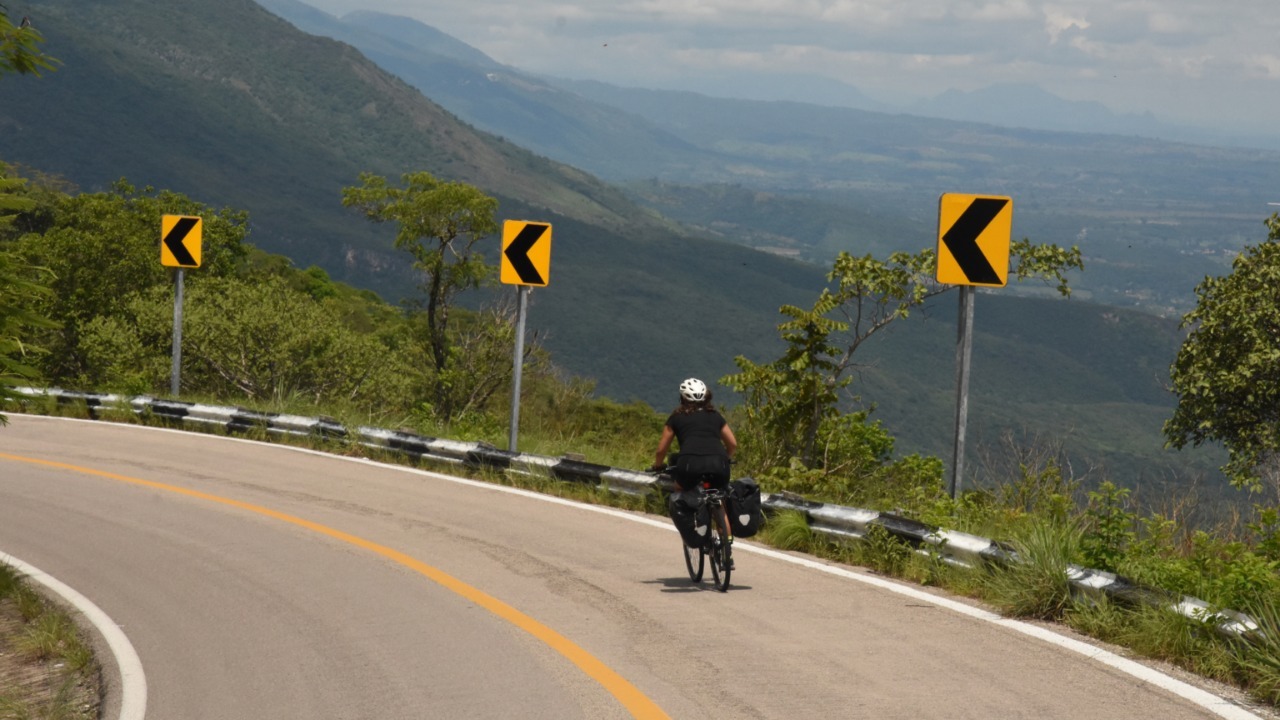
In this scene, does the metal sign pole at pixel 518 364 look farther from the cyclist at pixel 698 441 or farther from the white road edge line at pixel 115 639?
the white road edge line at pixel 115 639

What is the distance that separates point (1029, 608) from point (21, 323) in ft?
21.4

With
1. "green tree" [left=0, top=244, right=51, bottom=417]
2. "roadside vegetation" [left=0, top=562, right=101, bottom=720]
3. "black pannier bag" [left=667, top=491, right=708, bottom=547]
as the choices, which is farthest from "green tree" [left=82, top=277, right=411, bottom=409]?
"black pannier bag" [left=667, top=491, right=708, bottom=547]

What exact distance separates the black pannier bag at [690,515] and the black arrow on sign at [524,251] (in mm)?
5268

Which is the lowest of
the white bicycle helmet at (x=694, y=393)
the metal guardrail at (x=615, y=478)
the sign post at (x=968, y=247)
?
the metal guardrail at (x=615, y=478)

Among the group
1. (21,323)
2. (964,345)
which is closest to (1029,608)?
(964,345)

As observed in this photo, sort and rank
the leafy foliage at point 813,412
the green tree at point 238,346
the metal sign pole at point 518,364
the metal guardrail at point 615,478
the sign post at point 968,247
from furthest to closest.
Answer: the green tree at point 238,346
the leafy foliage at point 813,412
the metal sign pole at point 518,364
the sign post at point 968,247
the metal guardrail at point 615,478

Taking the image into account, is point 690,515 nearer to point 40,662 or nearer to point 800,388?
point 40,662

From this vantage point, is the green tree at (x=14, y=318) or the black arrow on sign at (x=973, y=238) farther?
the black arrow on sign at (x=973, y=238)

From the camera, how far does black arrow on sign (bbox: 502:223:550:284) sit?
14.1 metres

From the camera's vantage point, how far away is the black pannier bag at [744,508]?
9.21 metres

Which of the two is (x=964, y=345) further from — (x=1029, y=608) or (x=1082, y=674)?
(x=1082, y=674)

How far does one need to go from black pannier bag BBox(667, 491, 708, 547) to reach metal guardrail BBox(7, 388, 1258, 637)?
1.61m

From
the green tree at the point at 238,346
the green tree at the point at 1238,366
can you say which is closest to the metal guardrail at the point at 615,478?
the green tree at the point at 238,346

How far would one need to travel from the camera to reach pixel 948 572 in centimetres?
933
